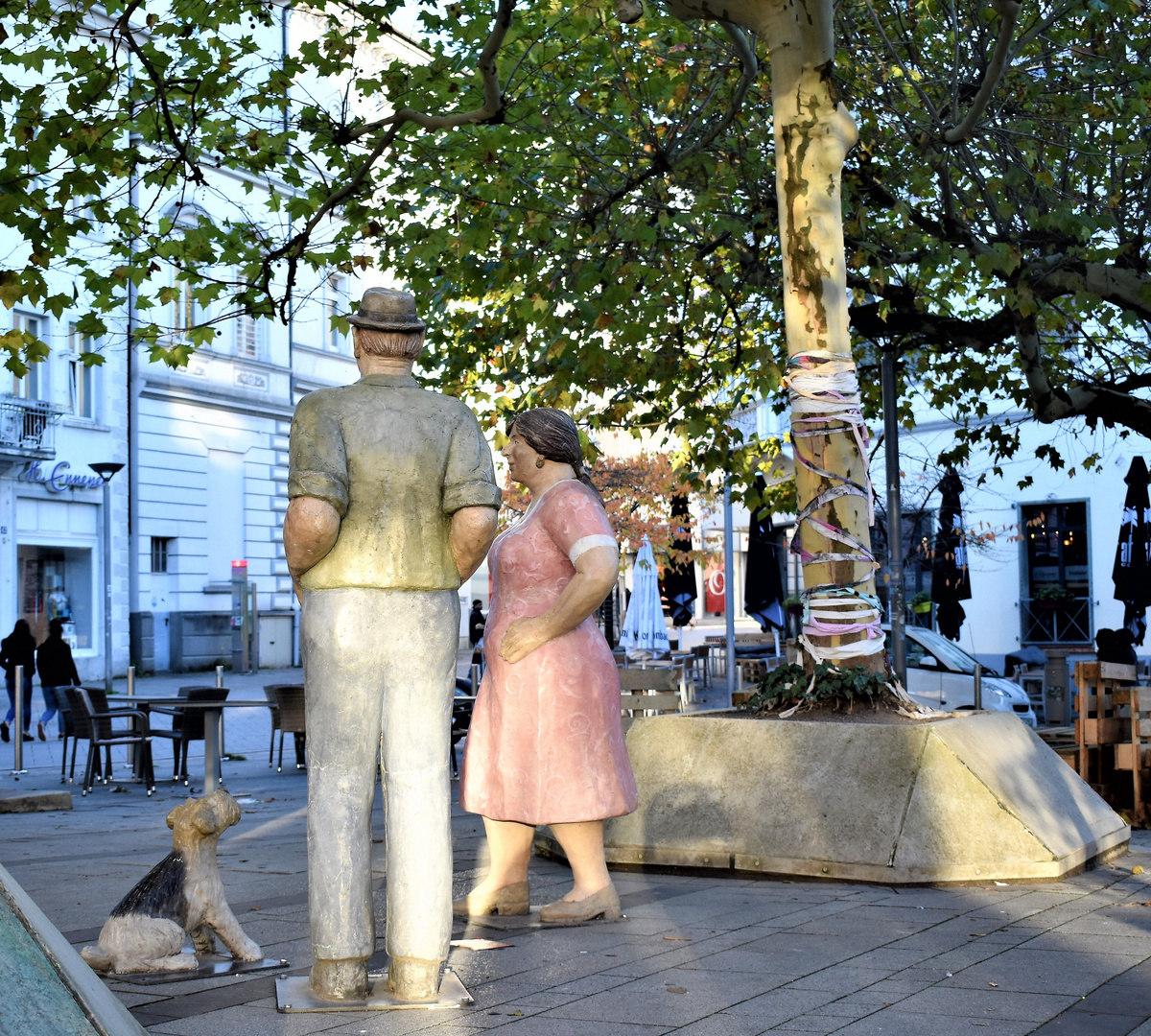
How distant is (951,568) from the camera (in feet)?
68.4

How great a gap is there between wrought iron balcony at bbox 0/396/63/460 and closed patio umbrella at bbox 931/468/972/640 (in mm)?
16783

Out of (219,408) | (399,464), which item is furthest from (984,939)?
(219,408)

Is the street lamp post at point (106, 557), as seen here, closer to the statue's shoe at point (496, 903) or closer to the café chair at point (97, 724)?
the café chair at point (97, 724)

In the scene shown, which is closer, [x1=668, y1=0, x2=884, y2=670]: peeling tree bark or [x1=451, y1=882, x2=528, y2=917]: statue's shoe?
[x1=451, y1=882, x2=528, y2=917]: statue's shoe

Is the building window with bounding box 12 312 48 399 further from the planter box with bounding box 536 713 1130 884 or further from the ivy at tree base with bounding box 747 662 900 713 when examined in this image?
the planter box with bounding box 536 713 1130 884

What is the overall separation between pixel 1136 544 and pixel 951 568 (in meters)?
3.08

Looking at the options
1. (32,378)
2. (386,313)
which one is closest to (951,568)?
(386,313)

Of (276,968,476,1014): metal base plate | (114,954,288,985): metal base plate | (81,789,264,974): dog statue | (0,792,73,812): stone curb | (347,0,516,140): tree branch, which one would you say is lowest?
(0,792,73,812): stone curb

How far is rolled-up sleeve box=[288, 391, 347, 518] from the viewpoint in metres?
4.43

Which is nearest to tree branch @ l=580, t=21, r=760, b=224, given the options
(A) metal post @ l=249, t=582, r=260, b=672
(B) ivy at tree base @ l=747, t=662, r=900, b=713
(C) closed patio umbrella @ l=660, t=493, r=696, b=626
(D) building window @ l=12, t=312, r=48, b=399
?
(B) ivy at tree base @ l=747, t=662, r=900, b=713

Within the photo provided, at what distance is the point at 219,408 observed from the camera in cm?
3347

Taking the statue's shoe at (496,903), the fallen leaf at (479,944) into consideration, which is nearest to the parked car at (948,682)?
the statue's shoe at (496,903)

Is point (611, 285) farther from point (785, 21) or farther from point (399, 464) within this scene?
point (399, 464)

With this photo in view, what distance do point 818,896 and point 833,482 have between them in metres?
2.21
